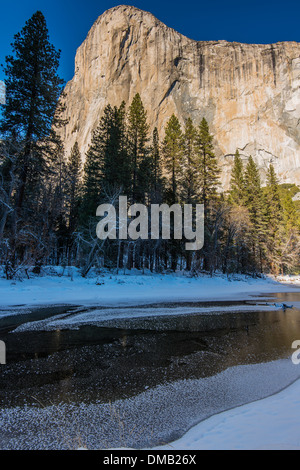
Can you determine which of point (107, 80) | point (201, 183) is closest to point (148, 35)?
Result: point (107, 80)

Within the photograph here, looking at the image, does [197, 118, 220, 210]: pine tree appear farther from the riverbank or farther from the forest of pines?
the riverbank

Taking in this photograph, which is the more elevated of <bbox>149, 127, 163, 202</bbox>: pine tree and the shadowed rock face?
the shadowed rock face

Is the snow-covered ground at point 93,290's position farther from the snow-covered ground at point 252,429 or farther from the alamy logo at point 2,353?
the snow-covered ground at point 252,429

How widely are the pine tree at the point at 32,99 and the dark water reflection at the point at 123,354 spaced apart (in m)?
12.7

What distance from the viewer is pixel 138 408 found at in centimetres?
285

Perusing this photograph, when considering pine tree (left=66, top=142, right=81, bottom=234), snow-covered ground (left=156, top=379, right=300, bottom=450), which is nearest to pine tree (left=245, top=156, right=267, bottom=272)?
pine tree (left=66, top=142, right=81, bottom=234)

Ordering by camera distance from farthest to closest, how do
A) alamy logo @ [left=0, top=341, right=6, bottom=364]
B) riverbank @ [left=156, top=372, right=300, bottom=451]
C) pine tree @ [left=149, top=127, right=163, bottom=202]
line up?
A: pine tree @ [left=149, top=127, right=163, bottom=202], alamy logo @ [left=0, top=341, right=6, bottom=364], riverbank @ [left=156, top=372, right=300, bottom=451]

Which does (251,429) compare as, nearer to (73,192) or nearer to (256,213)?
(73,192)

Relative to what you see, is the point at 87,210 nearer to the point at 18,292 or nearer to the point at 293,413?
the point at 18,292

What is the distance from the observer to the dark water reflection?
3373mm

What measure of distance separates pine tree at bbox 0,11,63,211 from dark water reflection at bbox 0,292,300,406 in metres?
12.7

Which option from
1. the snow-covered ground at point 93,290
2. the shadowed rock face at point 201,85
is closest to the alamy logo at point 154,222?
the snow-covered ground at point 93,290

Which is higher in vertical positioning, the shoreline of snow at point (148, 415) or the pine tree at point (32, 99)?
the pine tree at point (32, 99)

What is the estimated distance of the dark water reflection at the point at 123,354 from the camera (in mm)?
3373
